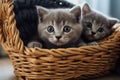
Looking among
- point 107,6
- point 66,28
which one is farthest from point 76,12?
point 107,6

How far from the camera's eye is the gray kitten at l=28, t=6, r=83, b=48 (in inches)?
31.8

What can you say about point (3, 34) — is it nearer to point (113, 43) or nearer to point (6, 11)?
point (6, 11)

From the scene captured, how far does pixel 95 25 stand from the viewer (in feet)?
3.04

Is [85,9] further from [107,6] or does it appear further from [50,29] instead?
[107,6]

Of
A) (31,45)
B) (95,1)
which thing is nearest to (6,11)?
(31,45)

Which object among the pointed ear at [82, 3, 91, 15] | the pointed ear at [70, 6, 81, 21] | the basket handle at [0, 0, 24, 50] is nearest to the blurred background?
the pointed ear at [82, 3, 91, 15]

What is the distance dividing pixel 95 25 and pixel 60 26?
0.17m

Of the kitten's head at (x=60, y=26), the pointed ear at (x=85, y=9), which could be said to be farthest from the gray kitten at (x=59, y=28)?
the pointed ear at (x=85, y=9)

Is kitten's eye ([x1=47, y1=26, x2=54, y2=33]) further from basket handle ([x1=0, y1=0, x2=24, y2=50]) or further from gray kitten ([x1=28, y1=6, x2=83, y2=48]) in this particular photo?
basket handle ([x1=0, y1=0, x2=24, y2=50])

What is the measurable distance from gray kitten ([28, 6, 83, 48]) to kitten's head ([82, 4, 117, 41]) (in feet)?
0.21

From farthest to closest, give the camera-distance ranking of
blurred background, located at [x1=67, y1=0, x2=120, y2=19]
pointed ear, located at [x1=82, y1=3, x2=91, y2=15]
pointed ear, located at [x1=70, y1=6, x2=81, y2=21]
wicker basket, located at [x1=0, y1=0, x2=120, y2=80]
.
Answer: blurred background, located at [x1=67, y1=0, x2=120, y2=19] → pointed ear, located at [x1=82, y1=3, x2=91, y2=15] → pointed ear, located at [x1=70, y1=6, x2=81, y2=21] → wicker basket, located at [x1=0, y1=0, x2=120, y2=80]

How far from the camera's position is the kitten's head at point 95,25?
0.92m

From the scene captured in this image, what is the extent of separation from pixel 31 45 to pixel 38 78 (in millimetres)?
119

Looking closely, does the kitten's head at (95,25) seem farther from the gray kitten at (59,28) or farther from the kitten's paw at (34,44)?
the kitten's paw at (34,44)
